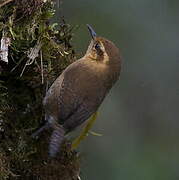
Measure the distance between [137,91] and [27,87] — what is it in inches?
112

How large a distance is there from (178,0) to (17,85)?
346 centimetres

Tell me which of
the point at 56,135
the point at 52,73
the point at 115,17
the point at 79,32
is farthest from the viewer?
the point at 115,17

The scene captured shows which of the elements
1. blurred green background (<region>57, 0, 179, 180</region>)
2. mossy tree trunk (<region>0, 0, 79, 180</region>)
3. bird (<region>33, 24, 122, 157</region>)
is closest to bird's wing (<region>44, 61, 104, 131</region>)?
bird (<region>33, 24, 122, 157</region>)

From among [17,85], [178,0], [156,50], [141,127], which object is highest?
[17,85]

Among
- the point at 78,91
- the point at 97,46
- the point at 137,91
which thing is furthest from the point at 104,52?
the point at 137,91

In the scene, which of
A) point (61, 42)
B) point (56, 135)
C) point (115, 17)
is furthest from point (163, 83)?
point (56, 135)

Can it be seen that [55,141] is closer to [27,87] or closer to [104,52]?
[27,87]

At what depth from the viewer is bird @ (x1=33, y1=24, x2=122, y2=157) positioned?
3592 millimetres

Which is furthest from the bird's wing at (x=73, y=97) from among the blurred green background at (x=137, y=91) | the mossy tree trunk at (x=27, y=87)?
the blurred green background at (x=137, y=91)

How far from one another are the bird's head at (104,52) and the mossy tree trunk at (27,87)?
23 cm

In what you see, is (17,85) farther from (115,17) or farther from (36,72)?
(115,17)

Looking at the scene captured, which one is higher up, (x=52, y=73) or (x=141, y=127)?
(x=52, y=73)

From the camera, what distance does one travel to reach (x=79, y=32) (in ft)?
19.4

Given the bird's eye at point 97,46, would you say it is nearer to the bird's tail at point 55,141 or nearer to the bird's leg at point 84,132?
the bird's leg at point 84,132
